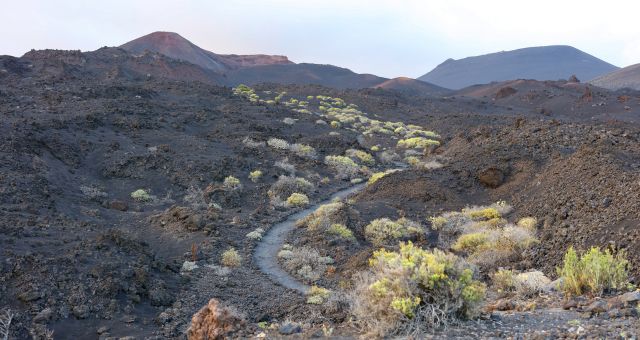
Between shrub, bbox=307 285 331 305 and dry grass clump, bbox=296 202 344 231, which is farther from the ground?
dry grass clump, bbox=296 202 344 231

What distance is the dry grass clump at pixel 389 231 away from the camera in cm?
1501

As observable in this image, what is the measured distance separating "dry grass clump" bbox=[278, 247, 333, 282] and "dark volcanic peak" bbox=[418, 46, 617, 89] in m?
139

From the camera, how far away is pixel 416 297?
6.12 metres

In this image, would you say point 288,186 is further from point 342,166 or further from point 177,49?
point 177,49

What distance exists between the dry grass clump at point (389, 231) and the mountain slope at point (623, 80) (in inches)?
3300

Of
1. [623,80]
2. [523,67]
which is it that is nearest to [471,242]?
[623,80]

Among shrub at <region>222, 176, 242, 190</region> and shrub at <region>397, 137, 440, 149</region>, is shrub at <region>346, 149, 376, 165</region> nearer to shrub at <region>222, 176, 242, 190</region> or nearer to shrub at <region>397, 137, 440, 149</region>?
shrub at <region>397, 137, 440, 149</region>

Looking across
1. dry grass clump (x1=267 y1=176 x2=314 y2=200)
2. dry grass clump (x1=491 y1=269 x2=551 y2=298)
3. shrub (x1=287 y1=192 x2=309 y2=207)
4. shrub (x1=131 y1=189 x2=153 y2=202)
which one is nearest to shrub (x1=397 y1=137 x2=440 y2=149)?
dry grass clump (x1=267 y1=176 x2=314 y2=200)

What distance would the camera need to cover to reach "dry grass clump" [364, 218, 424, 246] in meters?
15.0

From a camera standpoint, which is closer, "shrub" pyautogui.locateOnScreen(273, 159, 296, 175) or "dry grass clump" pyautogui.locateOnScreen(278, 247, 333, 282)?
"dry grass clump" pyautogui.locateOnScreen(278, 247, 333, 282)

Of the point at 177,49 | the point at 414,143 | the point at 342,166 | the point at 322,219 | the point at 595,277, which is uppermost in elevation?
the point at 177,49

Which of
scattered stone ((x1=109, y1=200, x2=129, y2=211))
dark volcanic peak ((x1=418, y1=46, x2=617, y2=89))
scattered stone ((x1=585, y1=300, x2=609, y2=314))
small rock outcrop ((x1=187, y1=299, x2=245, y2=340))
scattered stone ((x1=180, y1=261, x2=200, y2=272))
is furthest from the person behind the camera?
dark volcanic peak ((x1=418, y1=46, x2=617, y2=89))

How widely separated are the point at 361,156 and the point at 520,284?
21.2 m

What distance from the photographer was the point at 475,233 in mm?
13750
